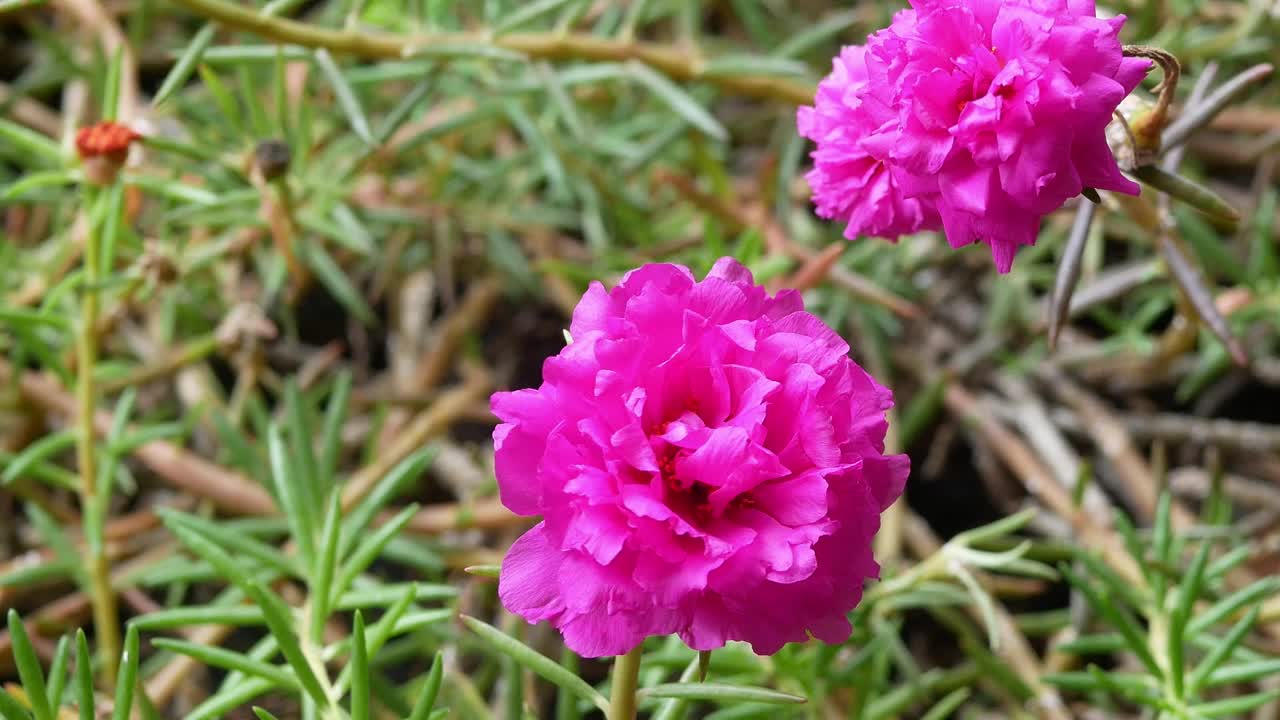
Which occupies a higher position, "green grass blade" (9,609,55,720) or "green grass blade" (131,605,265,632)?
"green grass blade" (9,609,55,720)

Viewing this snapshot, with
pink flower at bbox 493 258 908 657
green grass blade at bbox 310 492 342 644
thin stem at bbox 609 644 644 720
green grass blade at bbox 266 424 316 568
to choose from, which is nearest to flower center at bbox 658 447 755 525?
pink flower at bbox 493 258 908 657

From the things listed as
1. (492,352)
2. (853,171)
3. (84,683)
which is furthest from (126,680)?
(492,352)

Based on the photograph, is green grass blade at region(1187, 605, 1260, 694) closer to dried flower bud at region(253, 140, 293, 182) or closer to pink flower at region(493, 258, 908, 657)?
pink flower at region(493, 258, 908, 657)

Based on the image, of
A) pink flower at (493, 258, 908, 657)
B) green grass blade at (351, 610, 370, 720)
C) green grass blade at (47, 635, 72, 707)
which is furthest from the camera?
green grass blade at (47, 635, 72, 707)

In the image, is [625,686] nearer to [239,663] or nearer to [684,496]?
[684,496]

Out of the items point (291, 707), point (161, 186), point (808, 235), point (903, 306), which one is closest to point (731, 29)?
point (808, 235)
